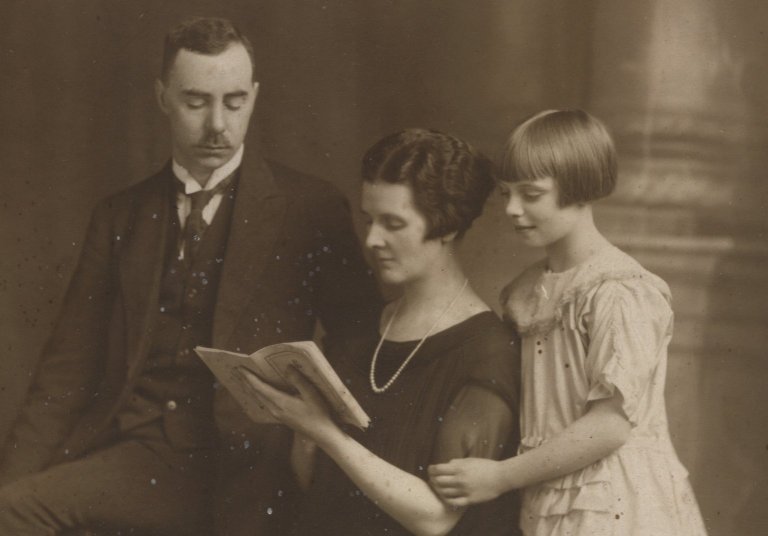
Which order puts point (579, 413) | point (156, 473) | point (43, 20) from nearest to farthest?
point (579, 413) < point (156, 473) < point (43, 20)

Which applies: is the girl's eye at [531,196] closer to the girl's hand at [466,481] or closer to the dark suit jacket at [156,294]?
the dark suit jacket at [156,294]

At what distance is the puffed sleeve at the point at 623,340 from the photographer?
221 cm

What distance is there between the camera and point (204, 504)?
2594mm

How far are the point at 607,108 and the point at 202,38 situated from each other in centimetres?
100

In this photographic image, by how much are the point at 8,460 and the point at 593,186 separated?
1.59 meters

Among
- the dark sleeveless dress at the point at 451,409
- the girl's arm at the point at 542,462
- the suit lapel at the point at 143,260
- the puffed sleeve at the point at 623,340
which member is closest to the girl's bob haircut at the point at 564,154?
the puffed sleeve at the point at 623,340

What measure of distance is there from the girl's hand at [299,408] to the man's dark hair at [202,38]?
2.53 ft

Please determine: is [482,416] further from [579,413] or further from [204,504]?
[204,504]

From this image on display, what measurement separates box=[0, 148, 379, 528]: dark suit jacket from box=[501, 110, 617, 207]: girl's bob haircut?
506mm

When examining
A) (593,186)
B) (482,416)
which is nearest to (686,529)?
(482,416)

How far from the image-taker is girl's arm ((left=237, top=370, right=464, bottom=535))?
238cm

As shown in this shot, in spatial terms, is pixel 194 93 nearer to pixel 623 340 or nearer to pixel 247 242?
pixel 247 242

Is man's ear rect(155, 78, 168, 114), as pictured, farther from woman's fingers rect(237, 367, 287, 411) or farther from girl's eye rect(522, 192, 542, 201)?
girl's eye rect(522, 192, 542, 201)

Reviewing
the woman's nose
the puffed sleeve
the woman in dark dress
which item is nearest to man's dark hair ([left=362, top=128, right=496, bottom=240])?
the woman in dark dress
